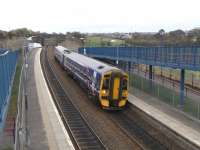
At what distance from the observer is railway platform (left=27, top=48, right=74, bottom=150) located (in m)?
19.8

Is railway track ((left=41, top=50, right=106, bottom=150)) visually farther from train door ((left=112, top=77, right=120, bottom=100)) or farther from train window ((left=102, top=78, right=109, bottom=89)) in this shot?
train door ((left=112, top=77, right=120, bottom=100))

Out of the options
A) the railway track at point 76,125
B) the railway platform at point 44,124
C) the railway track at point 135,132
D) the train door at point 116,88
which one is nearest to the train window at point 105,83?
the train door at point 116,88

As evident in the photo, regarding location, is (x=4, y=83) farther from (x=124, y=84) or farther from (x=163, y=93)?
(x=163, y=93)

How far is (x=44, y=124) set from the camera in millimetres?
23938

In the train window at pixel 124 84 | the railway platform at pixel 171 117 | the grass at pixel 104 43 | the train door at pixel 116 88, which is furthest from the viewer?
the grass at pixel 104 43

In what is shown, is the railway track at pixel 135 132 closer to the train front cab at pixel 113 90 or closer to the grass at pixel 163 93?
the train front cab at pixel 113 90

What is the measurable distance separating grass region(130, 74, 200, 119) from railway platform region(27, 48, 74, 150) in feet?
27.7

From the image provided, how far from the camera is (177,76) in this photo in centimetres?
4866

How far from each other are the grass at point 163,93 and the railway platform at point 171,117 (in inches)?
16.0

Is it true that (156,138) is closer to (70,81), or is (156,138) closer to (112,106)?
(112,106)

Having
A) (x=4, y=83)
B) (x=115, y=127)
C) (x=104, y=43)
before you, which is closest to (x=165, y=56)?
(x=115, y=127)

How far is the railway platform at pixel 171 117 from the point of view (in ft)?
70.5

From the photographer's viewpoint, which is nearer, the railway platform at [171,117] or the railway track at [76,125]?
the railway track at [76,125]

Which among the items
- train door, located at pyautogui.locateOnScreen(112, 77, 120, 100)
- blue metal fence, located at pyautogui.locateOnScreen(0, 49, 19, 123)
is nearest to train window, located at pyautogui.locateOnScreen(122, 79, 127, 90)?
train door, located at pyautogui.locateOnScreen(112, 77, 120, 100)
